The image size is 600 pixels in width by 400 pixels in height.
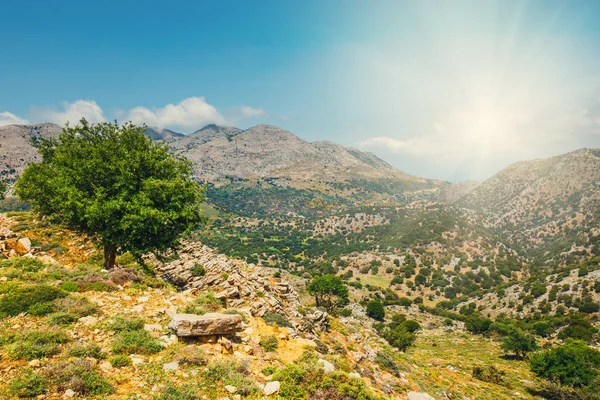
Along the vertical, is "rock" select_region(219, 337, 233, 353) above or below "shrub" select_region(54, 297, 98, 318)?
below

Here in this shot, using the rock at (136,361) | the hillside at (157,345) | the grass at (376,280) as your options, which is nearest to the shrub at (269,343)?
the hillside at (157,345)

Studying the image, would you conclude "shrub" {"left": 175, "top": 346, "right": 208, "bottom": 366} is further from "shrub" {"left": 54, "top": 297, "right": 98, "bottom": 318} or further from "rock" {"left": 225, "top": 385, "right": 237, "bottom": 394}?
"shrub" {"left": 54, "top": 297, "right": 98, "bottom": 318}

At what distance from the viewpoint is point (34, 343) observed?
9.14 m

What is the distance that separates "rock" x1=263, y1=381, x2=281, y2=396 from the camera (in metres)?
9.80

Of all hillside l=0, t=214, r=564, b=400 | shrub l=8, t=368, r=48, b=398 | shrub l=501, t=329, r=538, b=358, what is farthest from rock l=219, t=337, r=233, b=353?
shrub l=501, t=329, r=538, b=358

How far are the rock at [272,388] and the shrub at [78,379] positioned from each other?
4.94m

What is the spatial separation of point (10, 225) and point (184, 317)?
1234 inches

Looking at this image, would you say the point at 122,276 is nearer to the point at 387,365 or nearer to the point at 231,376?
the point at 231,376

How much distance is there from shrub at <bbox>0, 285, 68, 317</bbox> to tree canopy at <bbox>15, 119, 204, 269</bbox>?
5944 millimetres

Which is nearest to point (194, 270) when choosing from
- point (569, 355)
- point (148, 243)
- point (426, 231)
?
point (148, 243)

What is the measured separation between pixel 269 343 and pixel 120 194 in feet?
50.6

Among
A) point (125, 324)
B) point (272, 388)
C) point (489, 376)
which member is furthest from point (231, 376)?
point (489, 376)

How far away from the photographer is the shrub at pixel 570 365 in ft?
114

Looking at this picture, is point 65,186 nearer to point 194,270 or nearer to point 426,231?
point 194,270
